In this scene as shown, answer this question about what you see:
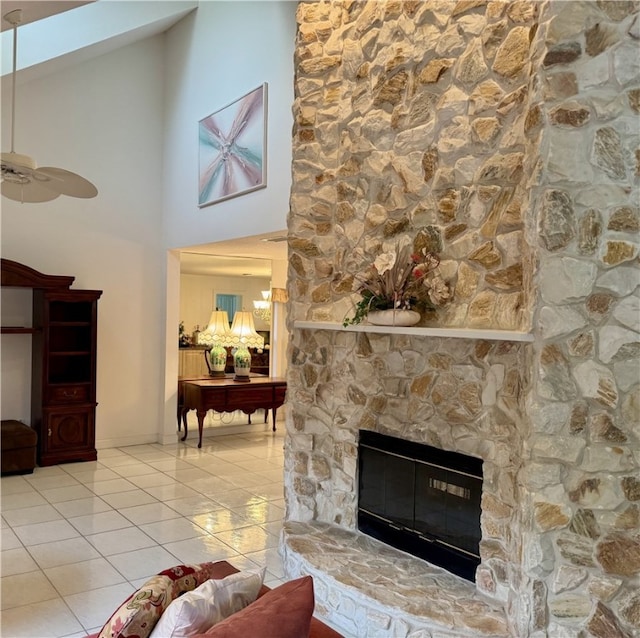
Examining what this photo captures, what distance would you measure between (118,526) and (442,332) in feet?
9.63

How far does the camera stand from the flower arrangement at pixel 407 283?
3.25 m

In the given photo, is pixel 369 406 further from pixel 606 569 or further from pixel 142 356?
pixel 142 356

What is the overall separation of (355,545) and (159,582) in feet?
6.40

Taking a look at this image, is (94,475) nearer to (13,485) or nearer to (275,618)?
(13,485)

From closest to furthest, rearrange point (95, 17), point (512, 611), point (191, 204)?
point (512, 611) < point (95, 17) < point (191, 204)

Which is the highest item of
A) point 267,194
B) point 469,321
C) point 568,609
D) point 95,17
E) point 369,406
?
point 95,17

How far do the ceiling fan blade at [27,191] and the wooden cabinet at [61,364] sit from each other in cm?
183

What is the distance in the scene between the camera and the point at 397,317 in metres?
3.22

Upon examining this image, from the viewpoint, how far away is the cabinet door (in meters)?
5.89

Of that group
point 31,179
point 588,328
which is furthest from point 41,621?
point 588,328

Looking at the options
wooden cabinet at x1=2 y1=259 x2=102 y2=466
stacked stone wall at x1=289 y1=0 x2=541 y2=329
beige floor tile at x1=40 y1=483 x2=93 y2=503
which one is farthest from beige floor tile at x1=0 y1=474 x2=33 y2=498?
stacked stone wall at x1=289 y1=0 x2=541 y2=329

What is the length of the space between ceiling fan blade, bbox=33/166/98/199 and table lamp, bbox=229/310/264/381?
3.31 meters

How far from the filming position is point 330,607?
3.04 meters

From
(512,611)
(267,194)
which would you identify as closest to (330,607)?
(512,611)
